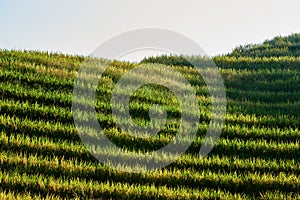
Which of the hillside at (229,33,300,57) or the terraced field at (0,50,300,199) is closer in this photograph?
the terraced field at (0,50,300,199)

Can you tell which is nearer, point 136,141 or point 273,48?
point 136,141

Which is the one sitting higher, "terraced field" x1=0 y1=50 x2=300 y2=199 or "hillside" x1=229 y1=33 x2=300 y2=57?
"hillside" x1=229 y1=33 x2=300 y2=57

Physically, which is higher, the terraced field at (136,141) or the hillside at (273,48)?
the hillside at (273,48)

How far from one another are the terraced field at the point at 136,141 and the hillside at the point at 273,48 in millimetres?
3687

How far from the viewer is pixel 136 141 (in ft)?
39.7

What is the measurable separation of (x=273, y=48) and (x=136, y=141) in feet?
40.5

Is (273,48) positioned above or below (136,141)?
above

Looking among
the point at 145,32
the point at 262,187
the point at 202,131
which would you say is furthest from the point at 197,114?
the point at 262,187

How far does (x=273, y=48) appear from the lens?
2270cm

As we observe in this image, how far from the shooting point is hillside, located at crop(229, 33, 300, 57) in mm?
21844

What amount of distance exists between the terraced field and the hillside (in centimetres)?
369

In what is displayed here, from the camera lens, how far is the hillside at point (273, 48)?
21.8 metres

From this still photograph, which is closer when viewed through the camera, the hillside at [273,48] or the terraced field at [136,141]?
the terraced field at [136,141]

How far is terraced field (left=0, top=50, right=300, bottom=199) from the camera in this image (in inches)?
377
